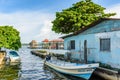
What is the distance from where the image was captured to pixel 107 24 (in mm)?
25406

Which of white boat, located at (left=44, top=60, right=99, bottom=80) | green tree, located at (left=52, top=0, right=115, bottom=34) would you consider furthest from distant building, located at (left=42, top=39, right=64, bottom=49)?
white boat, located at (left=44, top=60, right=99, bottom=80)

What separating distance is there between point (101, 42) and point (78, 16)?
1760 cm

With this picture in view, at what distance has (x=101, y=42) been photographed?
2669cm

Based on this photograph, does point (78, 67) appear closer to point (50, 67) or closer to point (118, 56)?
point (118, 56)

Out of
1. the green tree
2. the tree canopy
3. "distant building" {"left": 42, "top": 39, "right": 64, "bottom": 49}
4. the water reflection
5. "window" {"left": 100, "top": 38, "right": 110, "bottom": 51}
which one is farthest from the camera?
"distant building" {"left": 42, "top": 39, "right": 64, "bottom": 49}

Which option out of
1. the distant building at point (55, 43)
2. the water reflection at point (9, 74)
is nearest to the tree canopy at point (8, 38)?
the water reflection at point (9, 74)

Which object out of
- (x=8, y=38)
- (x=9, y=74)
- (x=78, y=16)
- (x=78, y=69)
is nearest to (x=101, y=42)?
(x=78, y=69)

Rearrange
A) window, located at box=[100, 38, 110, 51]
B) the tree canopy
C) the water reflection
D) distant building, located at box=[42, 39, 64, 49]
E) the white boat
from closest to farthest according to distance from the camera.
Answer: the white boat < window, located at box=[100, 38, 110, 51] < the water reflection < the tree canopy < distant building, located at box=[42, 39, 64, 49]

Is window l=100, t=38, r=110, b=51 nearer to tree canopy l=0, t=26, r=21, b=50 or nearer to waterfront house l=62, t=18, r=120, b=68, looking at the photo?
waterfront house l=62, t=18, r=120, b=68

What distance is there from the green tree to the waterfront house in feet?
34.5

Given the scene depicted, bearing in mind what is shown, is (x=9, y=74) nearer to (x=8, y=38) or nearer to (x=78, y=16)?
(x=78, y=16)

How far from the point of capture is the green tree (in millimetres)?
43750

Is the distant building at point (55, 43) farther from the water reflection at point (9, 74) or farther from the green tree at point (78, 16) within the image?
the water reflection at point (9, 74)

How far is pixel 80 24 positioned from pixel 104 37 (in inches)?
703
